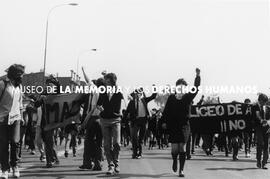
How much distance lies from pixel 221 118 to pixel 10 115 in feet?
29.9

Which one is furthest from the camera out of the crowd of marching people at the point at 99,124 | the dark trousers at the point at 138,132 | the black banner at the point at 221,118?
the black banner at the point at 221,118

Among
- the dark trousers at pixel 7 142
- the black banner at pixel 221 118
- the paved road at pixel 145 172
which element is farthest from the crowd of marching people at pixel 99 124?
the black banner at pixel 221 118

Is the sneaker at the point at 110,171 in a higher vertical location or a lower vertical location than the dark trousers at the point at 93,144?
lower

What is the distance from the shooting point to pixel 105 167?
12.9 m

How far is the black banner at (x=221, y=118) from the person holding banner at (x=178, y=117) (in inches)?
232

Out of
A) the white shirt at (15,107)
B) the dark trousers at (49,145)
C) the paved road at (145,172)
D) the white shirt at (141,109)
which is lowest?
the paved road at (145,172)

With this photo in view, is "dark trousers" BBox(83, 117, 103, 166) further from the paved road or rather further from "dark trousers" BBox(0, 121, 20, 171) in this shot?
"dark trousers" BBox(0, 121, 20, 171)

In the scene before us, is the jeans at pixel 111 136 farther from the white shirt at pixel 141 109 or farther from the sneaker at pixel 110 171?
the white shirt at pixel 141 109

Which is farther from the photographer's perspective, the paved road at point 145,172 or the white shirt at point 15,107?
the paved road at point 145,172

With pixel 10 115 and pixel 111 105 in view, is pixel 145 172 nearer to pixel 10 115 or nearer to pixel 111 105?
pixel 111 105

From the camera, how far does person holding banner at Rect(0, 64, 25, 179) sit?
9.99 m

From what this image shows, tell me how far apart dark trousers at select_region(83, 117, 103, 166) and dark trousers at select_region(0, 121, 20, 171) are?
89.8 inches

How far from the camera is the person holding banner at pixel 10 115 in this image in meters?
9.99

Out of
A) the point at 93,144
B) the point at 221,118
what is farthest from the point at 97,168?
the point at 221,118
